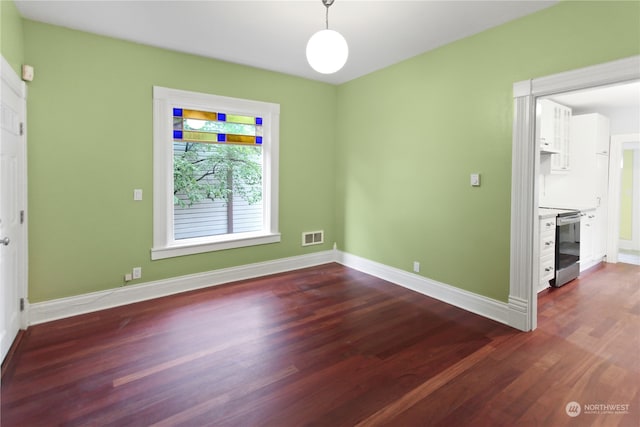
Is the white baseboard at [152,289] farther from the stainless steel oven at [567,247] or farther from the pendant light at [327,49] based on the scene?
the stainless steel oven at [567,247]

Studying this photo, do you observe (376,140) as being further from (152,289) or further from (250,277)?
(152,289)

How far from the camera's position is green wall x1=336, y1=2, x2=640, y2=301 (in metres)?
2.64

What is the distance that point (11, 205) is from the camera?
261 centimetres

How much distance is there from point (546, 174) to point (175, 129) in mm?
Result: 5289

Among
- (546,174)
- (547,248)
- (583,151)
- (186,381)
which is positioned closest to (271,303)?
(186,381)

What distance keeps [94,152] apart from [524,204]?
4101mm

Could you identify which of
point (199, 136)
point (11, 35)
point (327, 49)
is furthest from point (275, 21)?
point (11, 35)

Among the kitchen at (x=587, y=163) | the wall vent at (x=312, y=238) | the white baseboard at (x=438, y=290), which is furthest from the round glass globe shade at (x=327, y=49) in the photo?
the kitchen at (x=587, y=163)

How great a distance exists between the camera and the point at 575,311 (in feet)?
11.0

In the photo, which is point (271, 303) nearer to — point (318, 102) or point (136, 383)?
point (136, 383)

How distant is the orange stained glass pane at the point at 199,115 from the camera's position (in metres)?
3.88

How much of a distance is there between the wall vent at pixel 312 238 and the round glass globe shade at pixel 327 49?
9.89ft

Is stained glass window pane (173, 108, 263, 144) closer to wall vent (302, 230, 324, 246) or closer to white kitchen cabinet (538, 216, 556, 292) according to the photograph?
wall vent (302, 230, 324, 246)

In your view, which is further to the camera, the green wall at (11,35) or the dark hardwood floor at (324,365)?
the green wall at (11,35)
